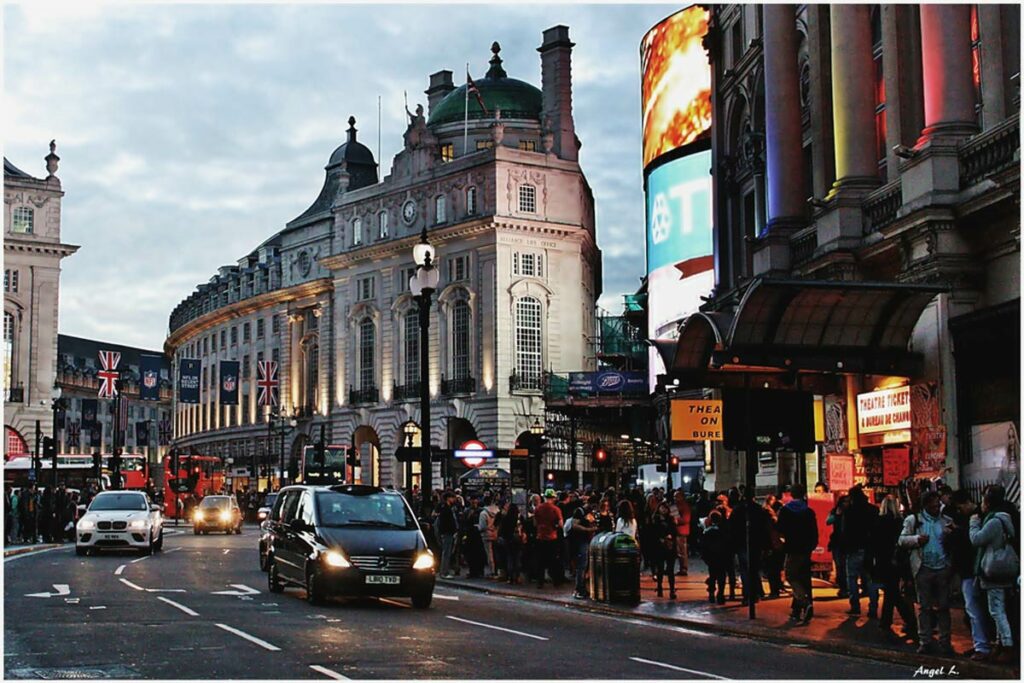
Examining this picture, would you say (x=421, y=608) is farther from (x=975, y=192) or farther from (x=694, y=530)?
(x=694, y=530)

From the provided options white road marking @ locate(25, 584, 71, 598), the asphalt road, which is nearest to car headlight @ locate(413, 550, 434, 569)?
the asphalt road

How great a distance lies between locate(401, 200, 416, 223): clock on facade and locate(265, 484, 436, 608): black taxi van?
68349 millimetres

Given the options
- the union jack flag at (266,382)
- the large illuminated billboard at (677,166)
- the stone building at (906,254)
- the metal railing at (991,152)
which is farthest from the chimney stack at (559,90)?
the metal railing at (991,152)

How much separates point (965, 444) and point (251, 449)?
298 feet

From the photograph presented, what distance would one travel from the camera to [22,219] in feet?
316

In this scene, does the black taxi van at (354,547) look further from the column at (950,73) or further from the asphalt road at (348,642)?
the column at (950,73)

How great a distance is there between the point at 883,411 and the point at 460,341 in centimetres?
6122

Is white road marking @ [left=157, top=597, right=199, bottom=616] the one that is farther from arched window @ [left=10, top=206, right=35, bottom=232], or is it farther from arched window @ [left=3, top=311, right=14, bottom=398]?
arched window @ [left=10, top=206, right=35, bottom=232]

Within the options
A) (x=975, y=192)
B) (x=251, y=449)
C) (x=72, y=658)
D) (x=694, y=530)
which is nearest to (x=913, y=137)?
(x=975, y=192)

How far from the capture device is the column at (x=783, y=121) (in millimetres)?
32281

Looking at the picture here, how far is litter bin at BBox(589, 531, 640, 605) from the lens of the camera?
2306 cm

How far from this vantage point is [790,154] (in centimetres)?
3238

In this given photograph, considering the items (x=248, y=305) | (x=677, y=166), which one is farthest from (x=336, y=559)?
(x=248, y=305)

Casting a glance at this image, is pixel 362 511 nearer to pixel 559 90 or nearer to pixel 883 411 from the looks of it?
pixel 883 411
